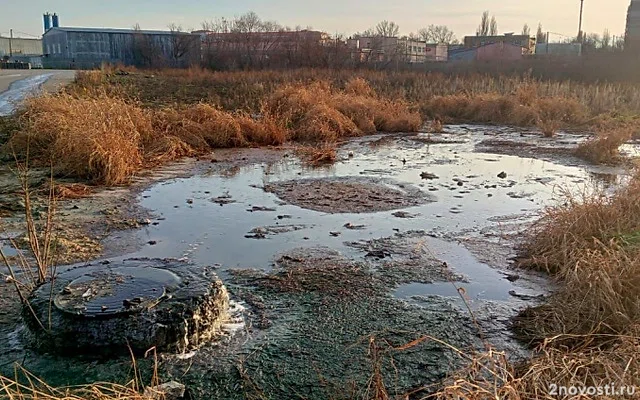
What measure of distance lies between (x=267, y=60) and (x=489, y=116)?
76.0 feet

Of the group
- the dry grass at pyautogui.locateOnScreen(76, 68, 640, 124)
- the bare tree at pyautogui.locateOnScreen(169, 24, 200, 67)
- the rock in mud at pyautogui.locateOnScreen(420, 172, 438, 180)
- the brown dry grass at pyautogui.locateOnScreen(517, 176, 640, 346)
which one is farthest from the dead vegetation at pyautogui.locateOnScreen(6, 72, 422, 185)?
the bare tree at pyautogui.locateOnScreen(169, 24, 200, 67)

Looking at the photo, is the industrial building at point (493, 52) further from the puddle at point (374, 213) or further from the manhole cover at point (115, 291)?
the manhole cover at point (115, 291)

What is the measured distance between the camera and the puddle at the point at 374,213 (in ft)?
18.9

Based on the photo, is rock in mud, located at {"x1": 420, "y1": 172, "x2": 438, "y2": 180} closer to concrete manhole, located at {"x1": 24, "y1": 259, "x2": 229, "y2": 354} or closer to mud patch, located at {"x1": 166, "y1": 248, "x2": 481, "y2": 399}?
mud patch, located at {"x1": 166, "y1": 248, "x2": 481, "y2": 399}

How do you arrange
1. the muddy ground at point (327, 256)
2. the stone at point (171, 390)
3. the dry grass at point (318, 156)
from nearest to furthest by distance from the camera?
1. the stone at point (171, 390)
2. the muddy ground at point (327, 256)
3. the dry grass at point (318, 156)

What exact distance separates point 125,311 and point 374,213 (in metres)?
4.12

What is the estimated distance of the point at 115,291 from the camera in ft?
13.8

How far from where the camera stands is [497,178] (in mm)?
9766

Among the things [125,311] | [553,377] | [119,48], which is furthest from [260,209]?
[119,48]

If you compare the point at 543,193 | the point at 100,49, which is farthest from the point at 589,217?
the point at 100,49

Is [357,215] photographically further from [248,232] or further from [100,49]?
[100,49]

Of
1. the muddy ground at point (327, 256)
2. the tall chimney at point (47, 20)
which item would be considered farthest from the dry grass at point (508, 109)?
the tall chimney at point (47, 20)

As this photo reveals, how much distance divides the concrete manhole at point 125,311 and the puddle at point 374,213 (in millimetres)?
1114

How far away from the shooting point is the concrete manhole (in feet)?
12.4
